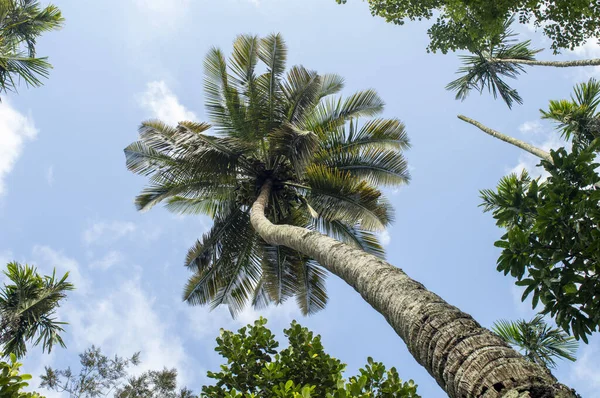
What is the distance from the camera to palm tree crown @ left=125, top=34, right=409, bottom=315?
32.2 ft

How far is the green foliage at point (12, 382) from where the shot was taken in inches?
173

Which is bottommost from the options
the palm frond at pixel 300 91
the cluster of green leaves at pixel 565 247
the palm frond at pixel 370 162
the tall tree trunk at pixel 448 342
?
the tall tree trunk at pixel 448 342

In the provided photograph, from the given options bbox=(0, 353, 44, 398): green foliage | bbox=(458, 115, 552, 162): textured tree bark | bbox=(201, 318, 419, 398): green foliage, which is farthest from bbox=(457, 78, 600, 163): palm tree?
bbox=(0, 353, 44, 398): green foliage

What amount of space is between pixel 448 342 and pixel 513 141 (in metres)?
9.94

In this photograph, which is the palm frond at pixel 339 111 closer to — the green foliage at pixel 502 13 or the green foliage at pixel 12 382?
the green foliage at pixel 502 13

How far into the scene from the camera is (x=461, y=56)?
1372 cm

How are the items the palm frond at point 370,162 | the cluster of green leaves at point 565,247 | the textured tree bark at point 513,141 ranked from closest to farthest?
the cluster of green leaves at point 565,247 < the textured tree bark at point 513,141 < the palm frond at point 370,162

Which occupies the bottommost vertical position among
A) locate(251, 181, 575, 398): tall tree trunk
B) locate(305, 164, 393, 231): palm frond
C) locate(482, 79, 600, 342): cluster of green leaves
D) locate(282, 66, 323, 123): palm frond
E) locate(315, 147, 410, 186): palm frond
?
locate(251, 181, 575, 398): tall tree trunk

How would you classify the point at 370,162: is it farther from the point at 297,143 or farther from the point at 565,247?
the point at 565,247

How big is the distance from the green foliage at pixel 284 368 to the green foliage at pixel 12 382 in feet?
6.72

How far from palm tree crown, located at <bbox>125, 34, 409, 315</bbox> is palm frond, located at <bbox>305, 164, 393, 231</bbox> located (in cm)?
3

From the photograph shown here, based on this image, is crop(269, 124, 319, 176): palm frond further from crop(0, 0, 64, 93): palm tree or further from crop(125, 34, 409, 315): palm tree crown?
crop(0, 0, 64, 93): palm tree

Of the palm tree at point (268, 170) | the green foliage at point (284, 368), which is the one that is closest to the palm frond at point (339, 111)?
the palm tree at point (268, 170)

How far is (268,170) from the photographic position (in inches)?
412
